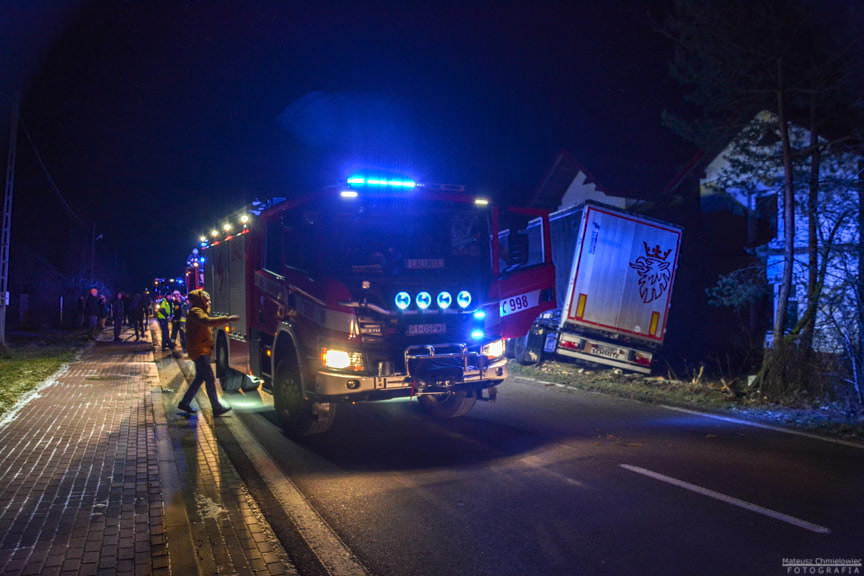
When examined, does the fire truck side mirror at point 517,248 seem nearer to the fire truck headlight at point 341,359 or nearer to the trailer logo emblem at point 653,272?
the fire truck headlight at point 341,359

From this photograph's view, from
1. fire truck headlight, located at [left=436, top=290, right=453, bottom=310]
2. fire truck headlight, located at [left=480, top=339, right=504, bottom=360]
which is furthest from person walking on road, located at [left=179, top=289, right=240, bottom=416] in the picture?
fire truck headlight, located at [left=480, top=339, right=504, bottom=360]

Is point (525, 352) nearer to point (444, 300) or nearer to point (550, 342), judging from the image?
point (550, 342)

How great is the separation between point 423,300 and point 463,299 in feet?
1.84

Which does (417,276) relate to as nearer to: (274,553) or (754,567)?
(274,553)

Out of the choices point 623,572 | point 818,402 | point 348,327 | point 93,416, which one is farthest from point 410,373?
point 818,402

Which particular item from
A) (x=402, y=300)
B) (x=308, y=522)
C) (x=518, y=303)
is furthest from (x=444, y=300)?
(x=308, y=522)

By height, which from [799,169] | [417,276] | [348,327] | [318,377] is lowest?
[318,377]

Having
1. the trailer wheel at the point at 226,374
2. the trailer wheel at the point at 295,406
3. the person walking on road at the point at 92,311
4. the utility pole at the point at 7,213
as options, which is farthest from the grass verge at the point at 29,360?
the trailer wheel at the point at 295,406

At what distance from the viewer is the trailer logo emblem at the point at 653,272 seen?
12219 mm

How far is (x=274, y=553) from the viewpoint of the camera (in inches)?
162

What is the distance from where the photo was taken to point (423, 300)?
7062mm

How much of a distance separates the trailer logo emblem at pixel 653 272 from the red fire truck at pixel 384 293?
4712 mm

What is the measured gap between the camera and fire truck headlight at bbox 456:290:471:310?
734 centimetres

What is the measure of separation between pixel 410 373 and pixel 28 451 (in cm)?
399
